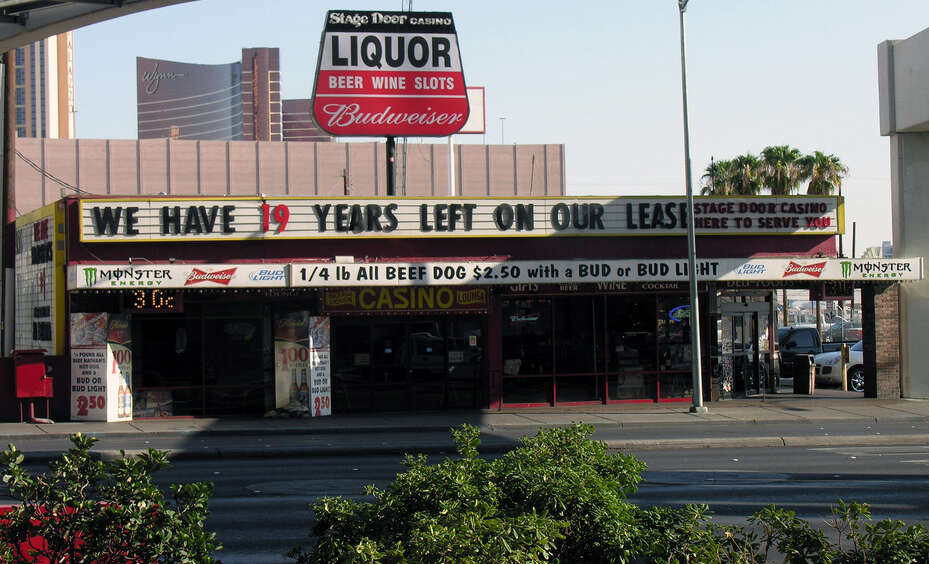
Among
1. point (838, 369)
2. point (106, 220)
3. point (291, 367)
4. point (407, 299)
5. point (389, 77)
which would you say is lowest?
point (838, 369)

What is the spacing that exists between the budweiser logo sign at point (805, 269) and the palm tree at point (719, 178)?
2909 centimetres

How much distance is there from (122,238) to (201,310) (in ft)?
8.31

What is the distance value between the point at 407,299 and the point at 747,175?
33.3m

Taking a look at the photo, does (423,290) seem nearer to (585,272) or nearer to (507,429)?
(585,272)

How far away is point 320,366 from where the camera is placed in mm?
22938

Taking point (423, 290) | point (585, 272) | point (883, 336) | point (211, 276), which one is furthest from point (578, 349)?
point (211, 276)

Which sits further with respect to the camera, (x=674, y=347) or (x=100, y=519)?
(x=674, y=347)

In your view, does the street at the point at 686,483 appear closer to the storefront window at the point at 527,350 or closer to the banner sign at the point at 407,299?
the banner sign at the point at 407,299

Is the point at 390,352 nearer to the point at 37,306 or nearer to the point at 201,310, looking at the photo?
the point at 201,310

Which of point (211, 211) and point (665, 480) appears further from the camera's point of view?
point (211, 211)

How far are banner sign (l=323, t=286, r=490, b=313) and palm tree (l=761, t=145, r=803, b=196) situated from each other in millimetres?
32291

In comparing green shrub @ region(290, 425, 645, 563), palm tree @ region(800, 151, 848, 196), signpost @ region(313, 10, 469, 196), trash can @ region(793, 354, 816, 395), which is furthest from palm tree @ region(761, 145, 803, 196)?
green shrub @ region(290, 425, 645, 563)

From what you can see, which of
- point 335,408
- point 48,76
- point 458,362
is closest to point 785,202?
point 458,362

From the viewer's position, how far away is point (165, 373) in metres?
23.1
